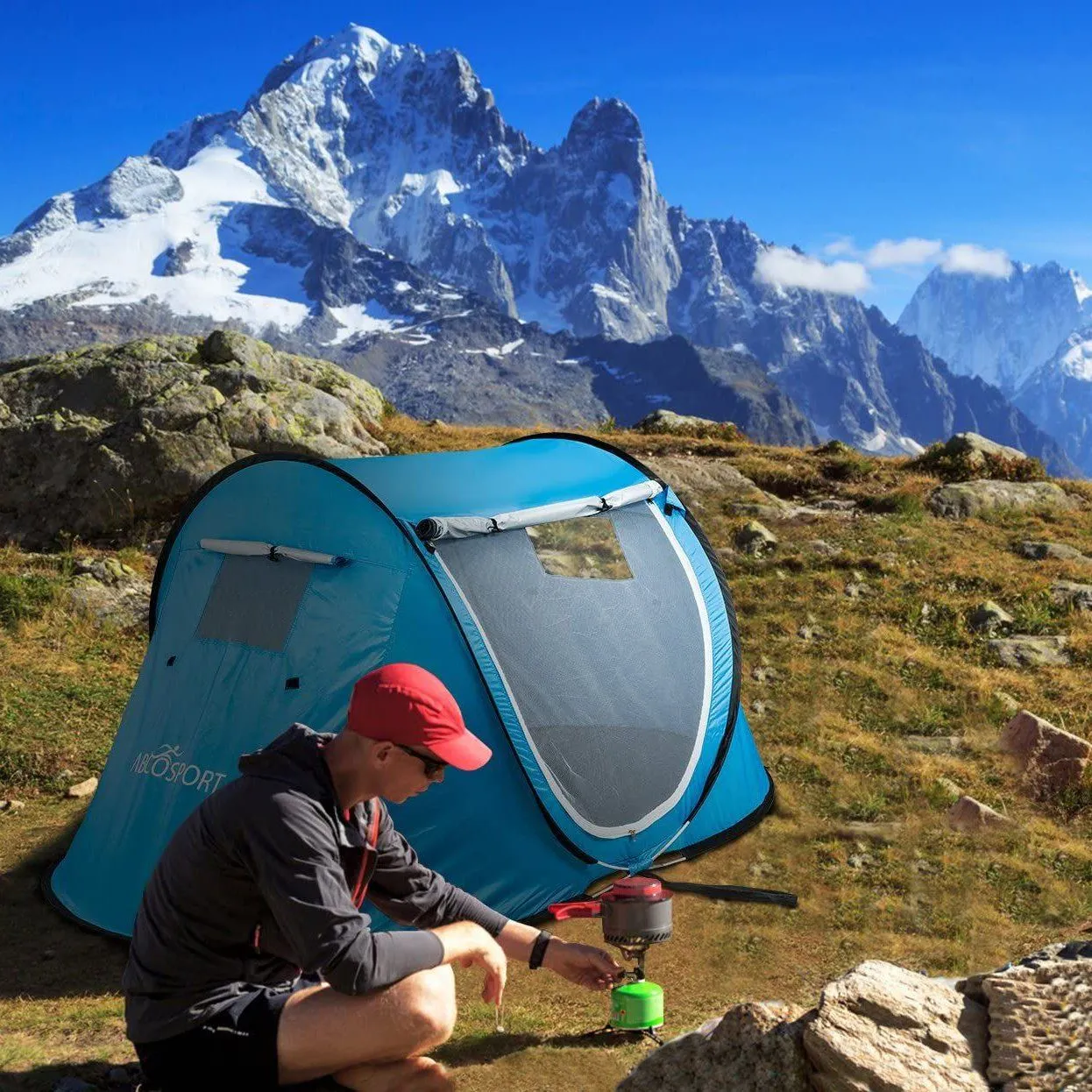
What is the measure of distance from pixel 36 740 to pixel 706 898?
7.58 meters

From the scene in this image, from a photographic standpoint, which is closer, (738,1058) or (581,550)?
(738,1058)

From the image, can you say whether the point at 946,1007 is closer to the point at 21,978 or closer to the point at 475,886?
the point at 475,886

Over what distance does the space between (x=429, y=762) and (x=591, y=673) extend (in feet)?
16.1

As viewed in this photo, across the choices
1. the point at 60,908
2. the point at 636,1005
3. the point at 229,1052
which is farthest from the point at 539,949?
the point at 60,908

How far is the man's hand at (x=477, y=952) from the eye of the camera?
460 centimetres

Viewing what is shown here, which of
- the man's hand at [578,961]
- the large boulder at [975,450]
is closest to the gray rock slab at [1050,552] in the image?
the large boulder at [975,450]

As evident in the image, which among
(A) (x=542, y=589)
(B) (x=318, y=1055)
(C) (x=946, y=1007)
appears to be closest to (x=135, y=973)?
(B) (x=318, y=1055)

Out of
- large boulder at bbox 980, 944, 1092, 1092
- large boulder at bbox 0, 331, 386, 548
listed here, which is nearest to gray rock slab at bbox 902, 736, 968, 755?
large boulder at bbox 980, 944, 1092, 1092

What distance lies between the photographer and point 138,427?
20.9 meters

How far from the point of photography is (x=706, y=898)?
9.30 meters

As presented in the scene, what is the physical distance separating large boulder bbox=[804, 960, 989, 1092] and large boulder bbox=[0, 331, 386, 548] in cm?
1725

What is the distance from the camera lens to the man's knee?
174 inches

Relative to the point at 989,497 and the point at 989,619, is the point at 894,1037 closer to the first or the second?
the point at 989,619

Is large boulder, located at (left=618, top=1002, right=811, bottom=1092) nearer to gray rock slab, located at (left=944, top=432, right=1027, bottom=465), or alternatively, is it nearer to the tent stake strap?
the tent stake strap
